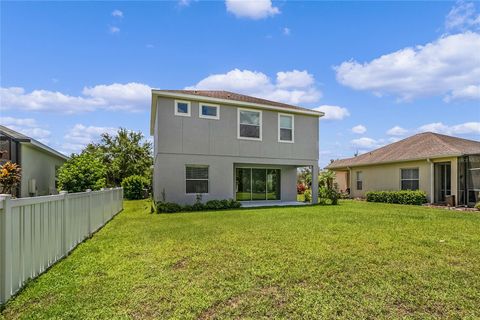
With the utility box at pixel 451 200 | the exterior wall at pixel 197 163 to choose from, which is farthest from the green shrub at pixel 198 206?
the utility box at pixel 451 200

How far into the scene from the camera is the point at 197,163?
14.8 metres

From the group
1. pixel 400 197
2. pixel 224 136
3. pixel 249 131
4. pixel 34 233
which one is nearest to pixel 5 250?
pixel 34 233

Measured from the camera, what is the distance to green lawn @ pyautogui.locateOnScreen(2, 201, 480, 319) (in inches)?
137

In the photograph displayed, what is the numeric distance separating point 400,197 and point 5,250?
19676mm

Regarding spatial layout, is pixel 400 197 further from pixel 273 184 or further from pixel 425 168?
pixel 273 184

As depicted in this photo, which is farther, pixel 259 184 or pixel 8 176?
pixel 259 184

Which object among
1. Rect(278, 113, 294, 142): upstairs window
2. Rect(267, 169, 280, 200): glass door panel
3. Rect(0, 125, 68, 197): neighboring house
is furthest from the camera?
Rect(267, 169, 280, 200): glass door panel

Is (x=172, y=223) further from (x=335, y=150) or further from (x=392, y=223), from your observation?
(x=335, y=150)

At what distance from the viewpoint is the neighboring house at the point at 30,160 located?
12.3 metres

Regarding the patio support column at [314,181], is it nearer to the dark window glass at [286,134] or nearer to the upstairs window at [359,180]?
the dark window glass at [286,134]

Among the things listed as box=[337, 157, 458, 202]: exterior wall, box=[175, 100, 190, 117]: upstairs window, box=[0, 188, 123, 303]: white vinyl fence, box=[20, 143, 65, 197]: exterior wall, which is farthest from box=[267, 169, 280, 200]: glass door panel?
box=[20, 143, 65, 197]: exterior wall

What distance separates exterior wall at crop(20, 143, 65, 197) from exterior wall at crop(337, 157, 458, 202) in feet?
70.6

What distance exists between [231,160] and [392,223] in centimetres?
831

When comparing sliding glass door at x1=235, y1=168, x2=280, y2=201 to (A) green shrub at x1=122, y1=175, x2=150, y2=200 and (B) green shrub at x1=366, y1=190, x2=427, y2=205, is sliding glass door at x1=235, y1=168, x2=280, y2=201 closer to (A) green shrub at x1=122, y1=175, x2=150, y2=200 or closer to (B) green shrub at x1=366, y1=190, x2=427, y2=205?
(B) green shrub at x1=366, y1=190, x2=427, y2=205
